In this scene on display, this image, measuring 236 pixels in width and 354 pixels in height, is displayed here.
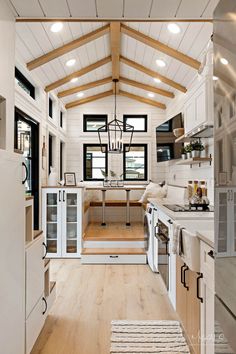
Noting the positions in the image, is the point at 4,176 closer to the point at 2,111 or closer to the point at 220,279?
the point at 2,111

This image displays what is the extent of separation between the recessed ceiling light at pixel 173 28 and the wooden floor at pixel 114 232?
10.8ft

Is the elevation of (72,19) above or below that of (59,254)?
above

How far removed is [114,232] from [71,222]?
0.94m

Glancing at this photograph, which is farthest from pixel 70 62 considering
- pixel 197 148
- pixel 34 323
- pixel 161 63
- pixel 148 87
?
pixel 34 323

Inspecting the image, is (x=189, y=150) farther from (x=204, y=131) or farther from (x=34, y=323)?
(x=34, y=323)

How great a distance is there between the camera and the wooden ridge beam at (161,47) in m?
4.38

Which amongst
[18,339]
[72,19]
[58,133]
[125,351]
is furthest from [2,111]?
[58,133]

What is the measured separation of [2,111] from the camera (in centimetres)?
203

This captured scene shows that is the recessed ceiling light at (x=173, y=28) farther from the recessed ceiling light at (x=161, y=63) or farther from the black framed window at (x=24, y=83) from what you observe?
the black framed window at (x=24, y=83)

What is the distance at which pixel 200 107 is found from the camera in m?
3.50

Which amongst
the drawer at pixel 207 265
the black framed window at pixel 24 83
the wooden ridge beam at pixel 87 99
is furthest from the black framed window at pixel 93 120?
the drawer at pixel 207 265

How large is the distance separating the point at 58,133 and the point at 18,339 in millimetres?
5320

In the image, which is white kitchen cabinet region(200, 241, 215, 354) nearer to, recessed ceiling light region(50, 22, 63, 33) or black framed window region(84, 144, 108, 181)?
recessed ceiling light region(50, 22, 63, 33)

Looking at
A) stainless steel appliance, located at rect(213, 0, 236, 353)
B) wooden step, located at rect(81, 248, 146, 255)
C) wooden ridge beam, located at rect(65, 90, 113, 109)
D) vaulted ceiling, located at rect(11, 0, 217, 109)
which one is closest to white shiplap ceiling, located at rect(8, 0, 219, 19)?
vaulted ceiling, located at rect(11, 0, 217, 109)
